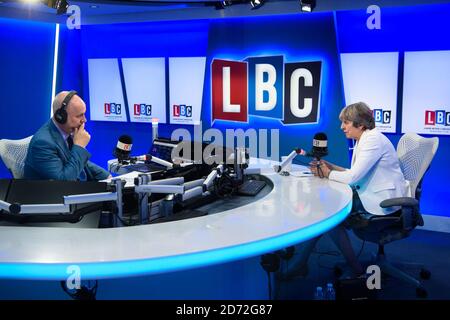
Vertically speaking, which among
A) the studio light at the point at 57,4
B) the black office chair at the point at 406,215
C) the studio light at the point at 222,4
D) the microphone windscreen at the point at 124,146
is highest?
the studio light at the point at 222,4

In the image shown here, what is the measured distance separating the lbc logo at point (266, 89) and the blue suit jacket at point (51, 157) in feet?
11.0

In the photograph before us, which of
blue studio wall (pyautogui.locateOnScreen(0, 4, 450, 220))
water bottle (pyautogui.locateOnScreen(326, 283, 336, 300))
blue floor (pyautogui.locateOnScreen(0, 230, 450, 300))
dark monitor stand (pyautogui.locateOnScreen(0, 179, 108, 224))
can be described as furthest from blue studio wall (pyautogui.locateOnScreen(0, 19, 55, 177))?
water bottle (pyautogui.locateOnScreen(326, 283, 336, 300))

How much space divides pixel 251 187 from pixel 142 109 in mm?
3966

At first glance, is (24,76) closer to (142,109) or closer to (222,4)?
(142,109)

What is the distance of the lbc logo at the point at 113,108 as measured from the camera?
6950 mm

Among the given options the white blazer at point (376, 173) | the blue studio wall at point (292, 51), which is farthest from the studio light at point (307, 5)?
the white blazer at point (376, 173)

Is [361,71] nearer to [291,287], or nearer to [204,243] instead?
[291,287]

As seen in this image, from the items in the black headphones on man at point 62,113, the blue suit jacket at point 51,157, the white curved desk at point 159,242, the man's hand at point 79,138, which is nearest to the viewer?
the white curved desk at point 159,242

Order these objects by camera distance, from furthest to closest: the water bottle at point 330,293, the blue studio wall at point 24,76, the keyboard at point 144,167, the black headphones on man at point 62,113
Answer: the blue studio wall at point 24,76 < the keyboard at point 144,167 < the water bottle at point 330,293 < the black headphones on man at point 62,113

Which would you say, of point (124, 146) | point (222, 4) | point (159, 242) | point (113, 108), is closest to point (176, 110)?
point (113, 108)

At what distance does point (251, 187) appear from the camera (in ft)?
10.4

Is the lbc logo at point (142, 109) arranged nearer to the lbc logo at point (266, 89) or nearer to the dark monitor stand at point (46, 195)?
the lbc logo at point (266, 89)

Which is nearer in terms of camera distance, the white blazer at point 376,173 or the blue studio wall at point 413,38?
the white blazer at point 376,173

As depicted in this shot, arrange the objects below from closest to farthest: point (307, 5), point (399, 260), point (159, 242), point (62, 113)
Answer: point (159, 242)
point (62, 113)
point (399, 260)
point (307, 5)
